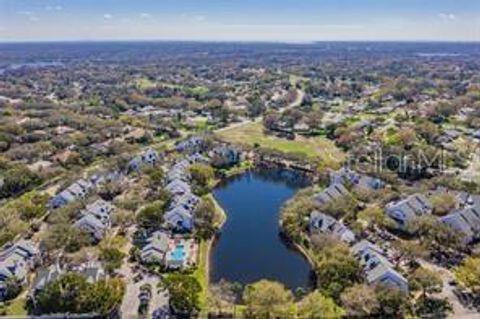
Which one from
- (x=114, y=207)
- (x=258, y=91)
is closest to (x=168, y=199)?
(x=114, y=207)

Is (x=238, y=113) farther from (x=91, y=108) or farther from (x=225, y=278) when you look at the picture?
(x=225, y=278)

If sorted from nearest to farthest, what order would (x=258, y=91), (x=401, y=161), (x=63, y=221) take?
1. (x=63, y=221)
2. (x=401, y=161)
3. (x=258, y=91)

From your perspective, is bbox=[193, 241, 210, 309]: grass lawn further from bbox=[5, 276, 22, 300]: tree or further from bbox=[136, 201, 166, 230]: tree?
bbox=[5, 276, 22, 300]: tree

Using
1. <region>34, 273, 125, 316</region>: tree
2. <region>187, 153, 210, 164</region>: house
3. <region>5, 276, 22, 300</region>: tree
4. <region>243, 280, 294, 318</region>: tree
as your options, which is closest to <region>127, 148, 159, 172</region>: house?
<region>187, 153, 210, 164</region>: house

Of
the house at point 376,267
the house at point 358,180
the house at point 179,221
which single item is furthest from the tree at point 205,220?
the house at point 358,180

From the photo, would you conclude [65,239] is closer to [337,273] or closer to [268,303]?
[268,303]

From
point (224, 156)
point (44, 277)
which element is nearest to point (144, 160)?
point (224, 156)
